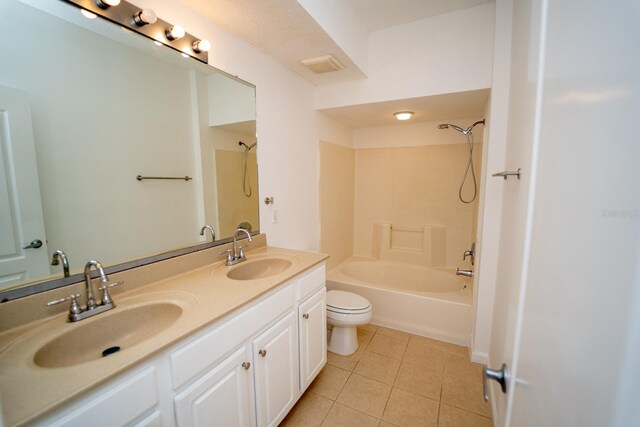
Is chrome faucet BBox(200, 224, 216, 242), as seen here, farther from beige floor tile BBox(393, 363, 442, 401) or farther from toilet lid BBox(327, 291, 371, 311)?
beige floor tile BBox(393, 363, 442, 401)

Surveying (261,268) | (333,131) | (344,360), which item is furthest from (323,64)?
(344,360)

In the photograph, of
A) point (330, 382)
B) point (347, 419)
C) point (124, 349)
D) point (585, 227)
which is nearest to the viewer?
point (585, 227)

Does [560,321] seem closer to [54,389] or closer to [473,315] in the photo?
[54,389]

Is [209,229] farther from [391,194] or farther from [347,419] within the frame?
[391,194]

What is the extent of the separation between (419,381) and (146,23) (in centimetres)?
266

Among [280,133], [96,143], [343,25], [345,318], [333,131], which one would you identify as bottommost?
[345,318]

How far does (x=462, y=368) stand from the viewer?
2031 millimetres

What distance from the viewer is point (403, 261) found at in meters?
3.38

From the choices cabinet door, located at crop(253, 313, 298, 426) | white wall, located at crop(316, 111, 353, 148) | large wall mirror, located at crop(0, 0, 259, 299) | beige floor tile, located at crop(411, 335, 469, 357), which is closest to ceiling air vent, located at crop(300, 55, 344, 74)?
white wall, located at crop(316, 111, 353, 148)

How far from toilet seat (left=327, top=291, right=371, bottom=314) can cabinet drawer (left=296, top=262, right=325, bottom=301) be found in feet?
1.50

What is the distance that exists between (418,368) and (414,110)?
2248mm

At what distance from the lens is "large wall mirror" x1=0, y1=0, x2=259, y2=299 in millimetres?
953

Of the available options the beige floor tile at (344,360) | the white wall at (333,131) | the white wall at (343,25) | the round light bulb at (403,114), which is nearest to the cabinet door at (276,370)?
the beige floor tile at (344,360)

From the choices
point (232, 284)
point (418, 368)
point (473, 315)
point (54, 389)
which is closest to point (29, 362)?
point (54, 389)
